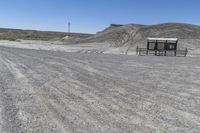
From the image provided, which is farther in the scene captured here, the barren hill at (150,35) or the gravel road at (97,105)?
the barren hill at (150,35)

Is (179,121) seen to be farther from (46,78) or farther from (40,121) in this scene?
(46,78)

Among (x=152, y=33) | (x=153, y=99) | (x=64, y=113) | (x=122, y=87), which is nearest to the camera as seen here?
(x=64, y=113)

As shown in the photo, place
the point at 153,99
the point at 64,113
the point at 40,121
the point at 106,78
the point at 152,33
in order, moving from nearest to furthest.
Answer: the point at 40,121 < the point at 64,113 < the point at 153,99 < the point at 106,78 < the point at 152,33

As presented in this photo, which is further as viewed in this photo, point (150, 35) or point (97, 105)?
point (150, 35)

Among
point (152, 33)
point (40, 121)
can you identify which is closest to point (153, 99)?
point (40, 121)

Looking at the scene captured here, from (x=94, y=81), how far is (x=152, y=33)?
209 ft

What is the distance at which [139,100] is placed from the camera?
1169 cm

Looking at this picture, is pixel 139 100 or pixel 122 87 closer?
pixel 139 100

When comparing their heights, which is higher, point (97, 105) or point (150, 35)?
point (150, 35)

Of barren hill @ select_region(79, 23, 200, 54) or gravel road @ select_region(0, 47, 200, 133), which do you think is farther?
barren hill @ select_region(79, 23, 200, 54)

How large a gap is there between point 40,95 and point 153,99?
441cm

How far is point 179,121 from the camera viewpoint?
905 cm

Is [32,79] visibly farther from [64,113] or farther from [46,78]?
[64,113]

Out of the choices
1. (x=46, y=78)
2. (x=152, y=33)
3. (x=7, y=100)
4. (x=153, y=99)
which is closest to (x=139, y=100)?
(x=153, y=99)
